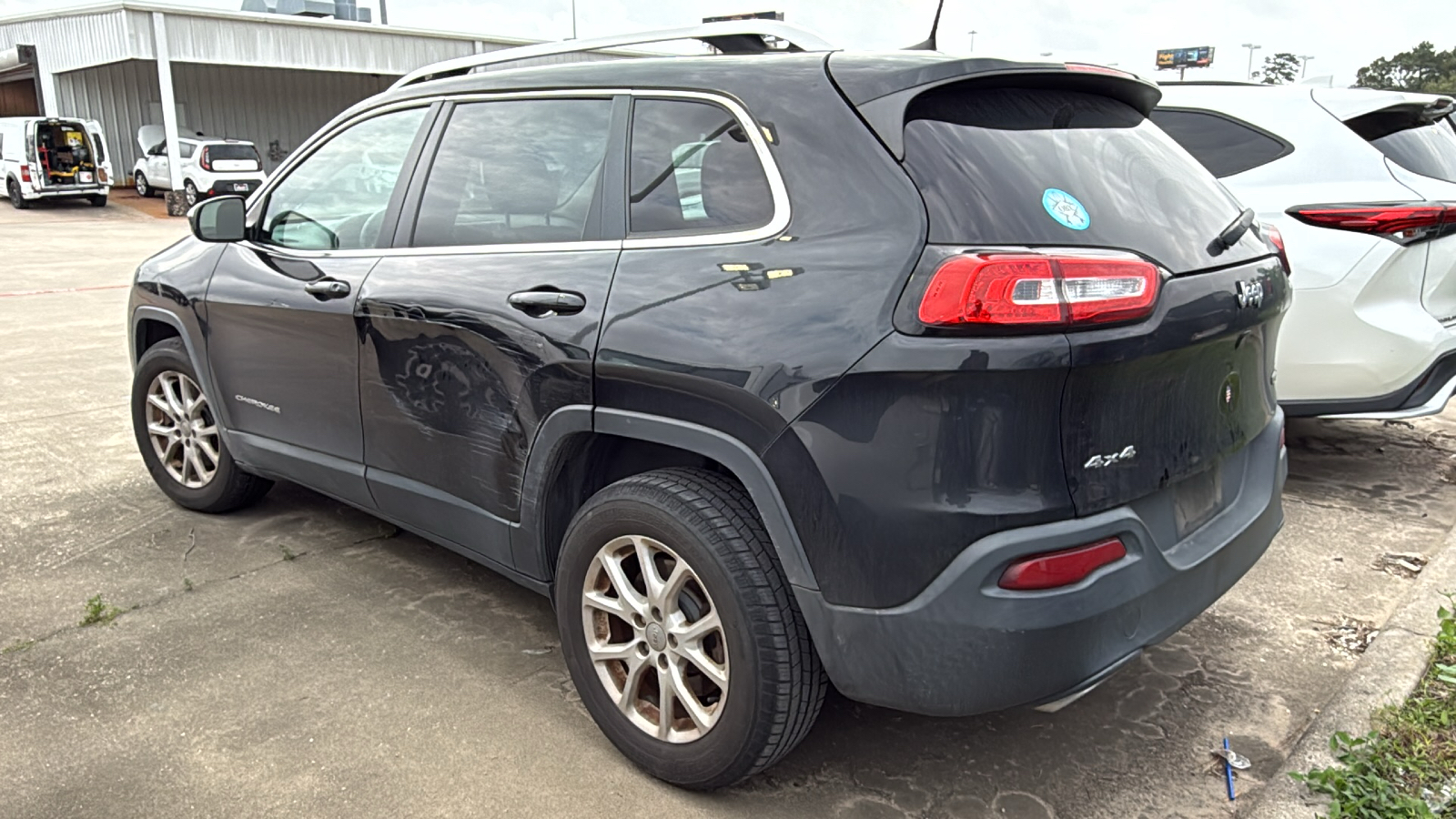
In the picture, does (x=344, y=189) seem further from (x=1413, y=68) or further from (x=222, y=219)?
(x=1413, y=68)

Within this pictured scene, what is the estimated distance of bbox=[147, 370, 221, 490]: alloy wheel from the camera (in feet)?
13.9

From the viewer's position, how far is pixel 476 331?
2822 millimetres

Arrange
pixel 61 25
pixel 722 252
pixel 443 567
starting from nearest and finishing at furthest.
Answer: pixel 722 252, pixel 443 567, pixel 61 25

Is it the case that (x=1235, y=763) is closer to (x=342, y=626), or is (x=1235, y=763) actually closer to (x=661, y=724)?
(x=661, y=724)

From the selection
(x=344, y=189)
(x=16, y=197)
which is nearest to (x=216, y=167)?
(x=16, y=197)

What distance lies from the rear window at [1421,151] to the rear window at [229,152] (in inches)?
975

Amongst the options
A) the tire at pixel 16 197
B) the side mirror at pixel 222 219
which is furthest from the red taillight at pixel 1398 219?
the tire at pixel 16 197

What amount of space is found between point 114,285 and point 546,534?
11.4m

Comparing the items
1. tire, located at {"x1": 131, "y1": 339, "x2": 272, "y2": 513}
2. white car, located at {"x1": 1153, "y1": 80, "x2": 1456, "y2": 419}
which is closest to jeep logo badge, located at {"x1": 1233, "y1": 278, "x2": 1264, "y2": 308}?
white car, located at {"x1": 1153, "y1": 80, "x2": 1456, "y2": 419}

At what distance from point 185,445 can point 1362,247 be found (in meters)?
4.83

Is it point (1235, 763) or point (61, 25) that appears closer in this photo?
point (1235, 763)

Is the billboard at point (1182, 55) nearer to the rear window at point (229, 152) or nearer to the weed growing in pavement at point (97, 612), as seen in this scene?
the rear window at point (229, 152)

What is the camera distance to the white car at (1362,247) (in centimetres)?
415

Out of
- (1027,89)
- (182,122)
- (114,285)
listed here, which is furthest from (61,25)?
(1027,89)
